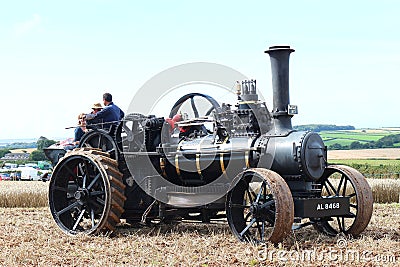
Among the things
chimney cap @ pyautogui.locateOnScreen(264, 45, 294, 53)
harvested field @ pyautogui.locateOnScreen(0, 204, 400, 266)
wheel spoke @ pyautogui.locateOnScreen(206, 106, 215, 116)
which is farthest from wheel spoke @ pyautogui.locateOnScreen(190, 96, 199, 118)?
harvested field @ pyautogui.locateOnScreen(0, 204, 400, 266)

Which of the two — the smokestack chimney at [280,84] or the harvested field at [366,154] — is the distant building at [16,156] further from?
the smokestack chimney at [280,84]

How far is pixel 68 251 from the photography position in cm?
752

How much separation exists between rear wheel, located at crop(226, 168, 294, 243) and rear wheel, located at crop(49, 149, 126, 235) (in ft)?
6.06

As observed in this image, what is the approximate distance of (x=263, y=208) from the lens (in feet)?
24.7

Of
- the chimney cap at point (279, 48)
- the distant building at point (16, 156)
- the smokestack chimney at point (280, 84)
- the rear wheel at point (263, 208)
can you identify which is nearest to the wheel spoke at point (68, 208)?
the rear wheel at point (263, 208)

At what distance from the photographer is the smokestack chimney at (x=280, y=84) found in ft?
26.7

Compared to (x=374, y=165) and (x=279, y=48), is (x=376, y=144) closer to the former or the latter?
(x=374, y=165)

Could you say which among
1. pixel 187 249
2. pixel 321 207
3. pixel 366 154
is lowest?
pixel 366 154

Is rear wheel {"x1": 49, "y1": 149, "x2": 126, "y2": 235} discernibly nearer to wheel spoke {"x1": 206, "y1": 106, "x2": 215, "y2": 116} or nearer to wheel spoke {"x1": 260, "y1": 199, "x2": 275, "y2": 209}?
wheel spoke {"x1": 206, "y1": 106, "x2": 215, "y2": 116}

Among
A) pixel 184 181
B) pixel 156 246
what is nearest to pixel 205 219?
pixel 184 181

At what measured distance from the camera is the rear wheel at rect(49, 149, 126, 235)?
28.4ft

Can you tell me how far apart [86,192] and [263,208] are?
301cm

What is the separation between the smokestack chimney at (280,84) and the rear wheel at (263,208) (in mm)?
973

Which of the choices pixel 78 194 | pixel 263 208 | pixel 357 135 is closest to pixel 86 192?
pixel 78 194
